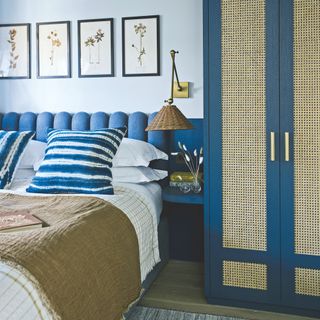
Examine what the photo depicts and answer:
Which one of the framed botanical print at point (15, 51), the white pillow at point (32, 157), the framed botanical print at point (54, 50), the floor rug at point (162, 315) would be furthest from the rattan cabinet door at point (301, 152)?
the framed botanical print at point (15, 51)

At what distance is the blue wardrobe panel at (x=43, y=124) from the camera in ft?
10.1

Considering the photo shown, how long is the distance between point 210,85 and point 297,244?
40.2 inches

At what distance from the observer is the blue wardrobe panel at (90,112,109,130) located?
Answer: 2.98 meters

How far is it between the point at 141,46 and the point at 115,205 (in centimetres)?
143

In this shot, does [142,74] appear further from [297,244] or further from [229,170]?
[297,244]

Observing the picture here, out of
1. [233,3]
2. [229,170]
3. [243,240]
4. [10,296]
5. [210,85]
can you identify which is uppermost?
[233,3]

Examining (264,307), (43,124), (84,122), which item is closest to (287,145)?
(264,307)

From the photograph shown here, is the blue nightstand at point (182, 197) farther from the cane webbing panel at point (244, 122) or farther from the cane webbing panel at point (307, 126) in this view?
the cane webbing panel at point (307, 126)


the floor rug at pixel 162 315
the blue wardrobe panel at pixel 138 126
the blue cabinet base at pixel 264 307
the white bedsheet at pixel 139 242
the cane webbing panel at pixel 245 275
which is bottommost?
the floor rug at pixel 162 315

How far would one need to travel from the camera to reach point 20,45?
10.6 ft

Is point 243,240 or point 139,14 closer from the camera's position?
point 243,240

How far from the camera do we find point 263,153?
2.22 metres

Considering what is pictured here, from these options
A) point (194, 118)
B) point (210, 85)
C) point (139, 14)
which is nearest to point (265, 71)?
point (210, 85)

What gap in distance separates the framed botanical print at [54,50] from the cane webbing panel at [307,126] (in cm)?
180
